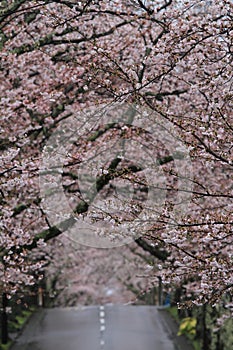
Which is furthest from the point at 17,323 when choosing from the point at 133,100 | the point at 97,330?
the point at 133,100

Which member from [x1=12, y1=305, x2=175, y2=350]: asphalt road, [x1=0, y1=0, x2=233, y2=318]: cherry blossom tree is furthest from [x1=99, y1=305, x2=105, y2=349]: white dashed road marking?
[x1=0, y1=0, x2=233, y2=318]: cherry blossom tree

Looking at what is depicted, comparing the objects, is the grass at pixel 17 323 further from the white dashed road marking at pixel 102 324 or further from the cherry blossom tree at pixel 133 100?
the cherry blossom tree at pixel 133 100

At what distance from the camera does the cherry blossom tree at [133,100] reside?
649 centimetres

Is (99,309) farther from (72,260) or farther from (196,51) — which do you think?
(196,51)

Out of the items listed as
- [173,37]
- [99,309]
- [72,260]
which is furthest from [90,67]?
[72,260]

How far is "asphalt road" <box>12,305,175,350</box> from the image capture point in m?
17.0

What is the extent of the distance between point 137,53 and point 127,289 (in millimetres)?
27786

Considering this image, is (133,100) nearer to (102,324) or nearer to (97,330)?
(97,330)

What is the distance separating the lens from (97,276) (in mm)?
37031

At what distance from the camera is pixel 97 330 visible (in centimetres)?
1983

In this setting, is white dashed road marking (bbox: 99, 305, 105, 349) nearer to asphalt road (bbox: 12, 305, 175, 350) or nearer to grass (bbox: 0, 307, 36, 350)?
asphalt road (bbox: 12, 305, 175, 350)

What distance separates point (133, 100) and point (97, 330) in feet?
47.6

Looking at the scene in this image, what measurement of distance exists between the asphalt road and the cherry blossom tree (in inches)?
132

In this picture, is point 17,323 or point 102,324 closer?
point 17,323
